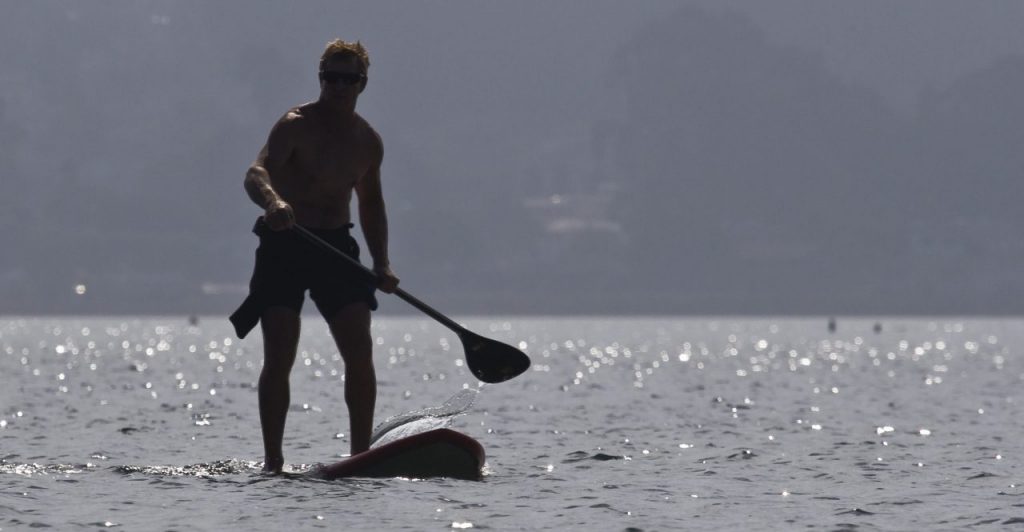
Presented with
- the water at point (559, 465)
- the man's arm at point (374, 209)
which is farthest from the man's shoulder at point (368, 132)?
the water at point (559, 465)

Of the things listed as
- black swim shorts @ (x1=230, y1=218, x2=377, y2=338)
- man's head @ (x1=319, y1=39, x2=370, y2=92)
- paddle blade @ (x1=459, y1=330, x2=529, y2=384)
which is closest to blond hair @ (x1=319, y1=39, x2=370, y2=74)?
man's head @ (x1=319, y1=39, x2=370, y2=92)

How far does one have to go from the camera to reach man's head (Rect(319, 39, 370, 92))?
1358cm

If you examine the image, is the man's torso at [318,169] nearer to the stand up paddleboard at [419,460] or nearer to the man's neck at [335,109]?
the man's neck at [335,109]

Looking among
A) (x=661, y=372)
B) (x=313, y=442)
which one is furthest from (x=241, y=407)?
(x=661, y=372)

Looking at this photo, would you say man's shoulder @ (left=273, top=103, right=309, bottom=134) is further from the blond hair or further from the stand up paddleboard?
the stand up paddleboard

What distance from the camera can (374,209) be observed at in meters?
14.2

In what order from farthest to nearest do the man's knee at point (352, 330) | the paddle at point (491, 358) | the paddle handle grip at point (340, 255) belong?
the paddle at point (491, 358) → the man's knee at point (352, 330) → the paddle handle grip at point (340, 255)

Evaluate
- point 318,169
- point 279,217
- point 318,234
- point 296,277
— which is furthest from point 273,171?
point 279,217

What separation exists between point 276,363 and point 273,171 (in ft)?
5.02

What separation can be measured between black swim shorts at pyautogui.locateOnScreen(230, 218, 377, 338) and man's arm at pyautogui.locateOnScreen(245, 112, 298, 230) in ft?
1.14

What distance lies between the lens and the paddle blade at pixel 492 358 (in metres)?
14.5

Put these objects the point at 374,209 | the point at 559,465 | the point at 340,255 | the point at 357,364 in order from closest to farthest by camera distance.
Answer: the point at 340,255 < the point at 357,364 < the point at 374,209 < the point at 559,465

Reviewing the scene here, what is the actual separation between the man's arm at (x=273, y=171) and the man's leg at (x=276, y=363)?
947 millimetres

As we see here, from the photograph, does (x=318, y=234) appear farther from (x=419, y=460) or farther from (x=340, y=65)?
(x=419, y=460)
